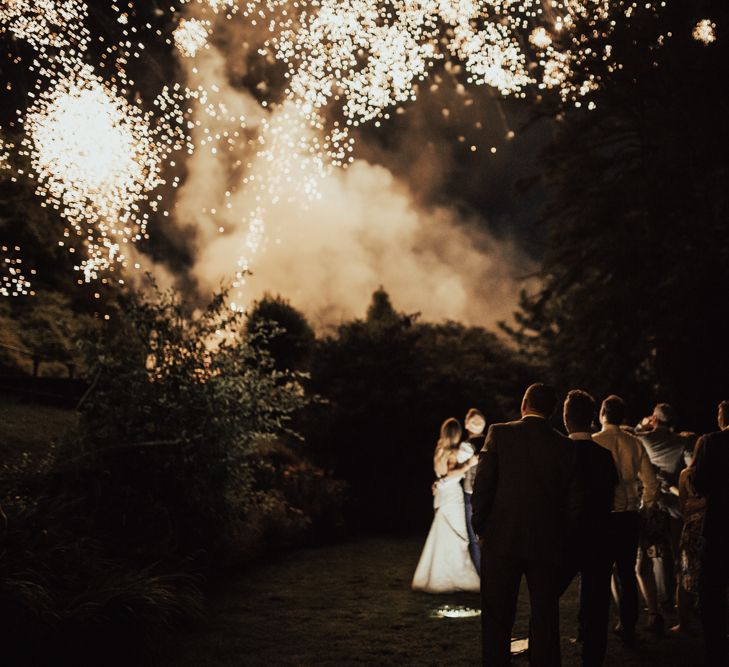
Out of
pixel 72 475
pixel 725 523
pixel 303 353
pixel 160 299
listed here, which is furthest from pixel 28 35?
pixel 303 353

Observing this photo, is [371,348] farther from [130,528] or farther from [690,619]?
[690,619]

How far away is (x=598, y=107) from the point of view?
20703mm

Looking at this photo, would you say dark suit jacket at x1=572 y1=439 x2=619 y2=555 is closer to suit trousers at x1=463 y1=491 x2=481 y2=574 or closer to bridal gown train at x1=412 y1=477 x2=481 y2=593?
suit trousers at x1=463 y1=491 x2=481 y2=574

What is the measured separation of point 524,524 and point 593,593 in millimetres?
1293

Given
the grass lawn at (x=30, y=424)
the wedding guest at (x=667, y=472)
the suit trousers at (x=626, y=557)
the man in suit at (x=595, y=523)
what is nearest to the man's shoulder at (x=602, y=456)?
the man in suit at (x=595, y=523)

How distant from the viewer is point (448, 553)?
10.2 meters

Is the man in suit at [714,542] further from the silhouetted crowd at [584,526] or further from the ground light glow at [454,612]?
the ground light glow at [454,612]

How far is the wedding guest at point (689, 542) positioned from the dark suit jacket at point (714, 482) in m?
0.07

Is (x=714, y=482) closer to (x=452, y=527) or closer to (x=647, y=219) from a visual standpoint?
A: (x=452, y=527)

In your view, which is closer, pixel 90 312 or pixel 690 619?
pixel 690 619

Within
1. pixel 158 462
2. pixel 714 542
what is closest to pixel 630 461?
pixel 714 542

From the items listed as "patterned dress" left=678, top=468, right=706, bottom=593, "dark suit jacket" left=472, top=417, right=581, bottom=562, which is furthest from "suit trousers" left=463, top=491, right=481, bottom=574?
"dark suit jacket" left=472, top=417, right=581, bottom=562

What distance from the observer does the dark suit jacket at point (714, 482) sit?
5.53 metres

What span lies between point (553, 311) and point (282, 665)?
38.3 meters
